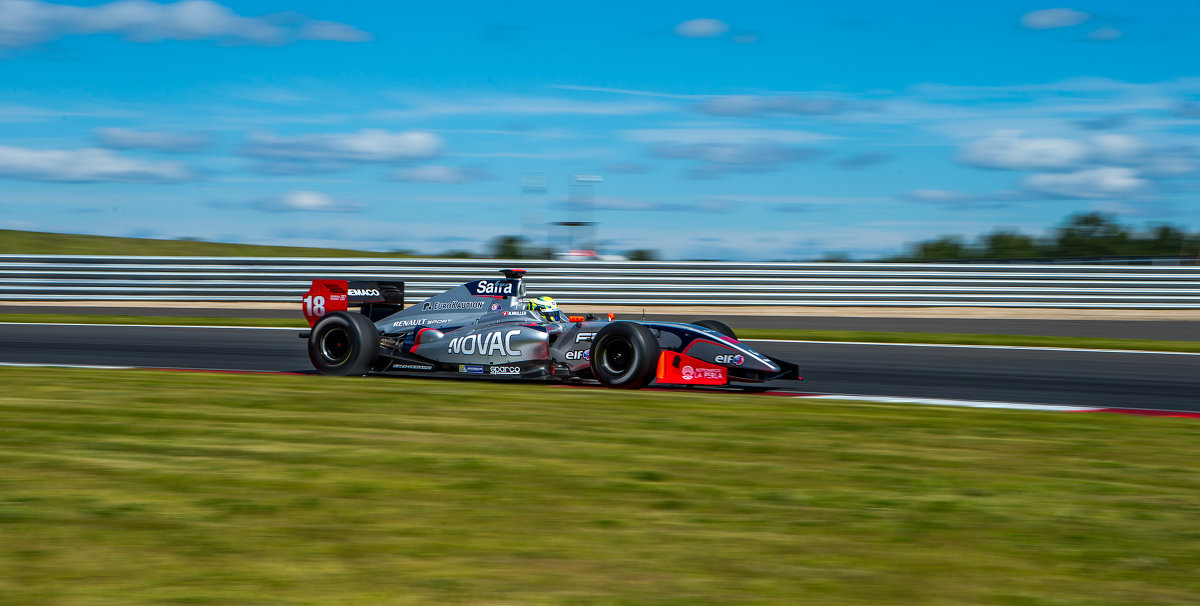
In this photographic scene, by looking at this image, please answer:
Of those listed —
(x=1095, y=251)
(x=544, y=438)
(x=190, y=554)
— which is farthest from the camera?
(x=1095, y=251)

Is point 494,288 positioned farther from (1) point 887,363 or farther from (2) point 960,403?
(1) point 887,363

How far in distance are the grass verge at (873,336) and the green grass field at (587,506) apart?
698 cm

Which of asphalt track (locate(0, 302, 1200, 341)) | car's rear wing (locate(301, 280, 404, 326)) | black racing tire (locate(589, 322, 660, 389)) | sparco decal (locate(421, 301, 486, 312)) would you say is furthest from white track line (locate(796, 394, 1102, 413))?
asphalt track (locate(0, 302, 1200, 341))

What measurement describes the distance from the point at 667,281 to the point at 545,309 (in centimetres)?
988

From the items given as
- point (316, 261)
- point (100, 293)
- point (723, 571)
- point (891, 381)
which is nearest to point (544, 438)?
point (723, 571)

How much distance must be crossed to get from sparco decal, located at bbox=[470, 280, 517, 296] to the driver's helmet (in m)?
0.24

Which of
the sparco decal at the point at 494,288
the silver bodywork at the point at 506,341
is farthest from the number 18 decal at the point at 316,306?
the sparco decal at the point at 494,288

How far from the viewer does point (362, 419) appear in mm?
7051

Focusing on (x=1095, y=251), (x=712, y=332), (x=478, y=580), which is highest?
(x=1095, y=251)

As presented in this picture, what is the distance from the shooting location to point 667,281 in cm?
1969

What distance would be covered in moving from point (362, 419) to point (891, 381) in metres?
5.25

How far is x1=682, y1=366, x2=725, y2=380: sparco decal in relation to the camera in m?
8.77

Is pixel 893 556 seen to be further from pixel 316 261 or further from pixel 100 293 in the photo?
pixel 100 293

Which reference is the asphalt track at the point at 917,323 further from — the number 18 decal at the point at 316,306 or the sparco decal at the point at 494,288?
the number 18 decal at the point at 316,306
